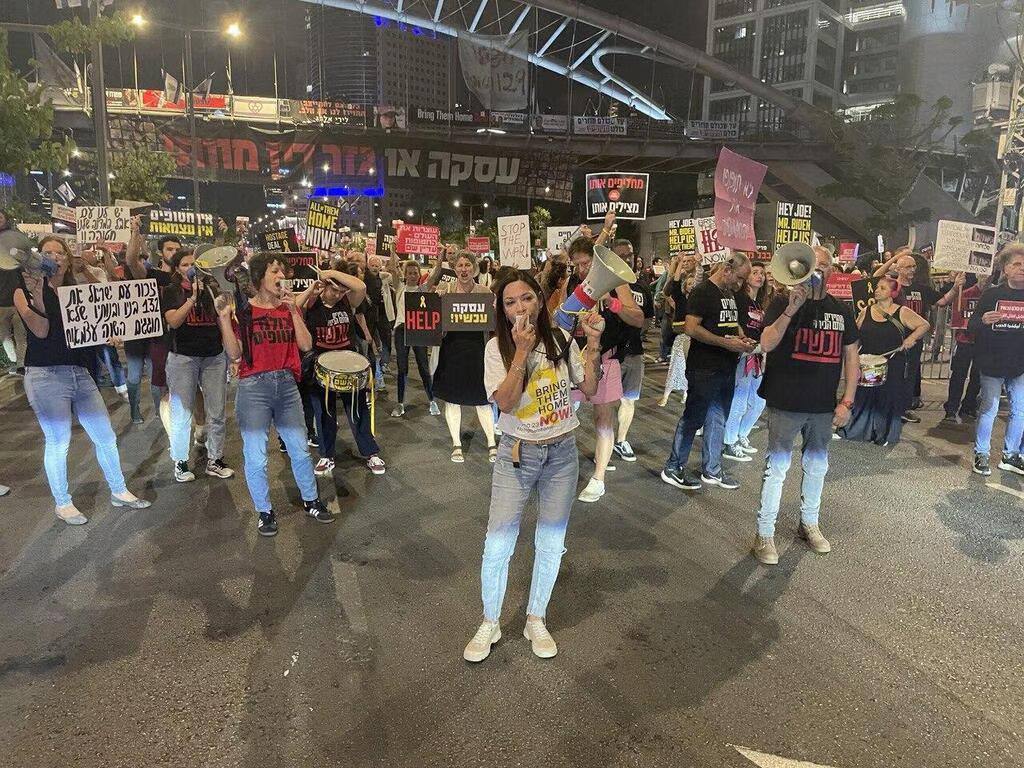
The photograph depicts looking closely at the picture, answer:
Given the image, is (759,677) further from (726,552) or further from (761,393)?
(761,393)

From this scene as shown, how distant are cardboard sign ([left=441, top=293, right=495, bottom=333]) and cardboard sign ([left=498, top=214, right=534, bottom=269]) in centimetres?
180

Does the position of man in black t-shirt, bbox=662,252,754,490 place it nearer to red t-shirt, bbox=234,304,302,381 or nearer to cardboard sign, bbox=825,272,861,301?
cardboard sign, bbox=825,272,861,301

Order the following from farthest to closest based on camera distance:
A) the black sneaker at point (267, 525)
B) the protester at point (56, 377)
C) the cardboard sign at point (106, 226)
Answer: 1. the cardboard sign at point (106, 226)
2. the black sneaker at point (267, 525)
3. the protester at point (56, 377)

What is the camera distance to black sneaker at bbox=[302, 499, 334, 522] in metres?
5.21

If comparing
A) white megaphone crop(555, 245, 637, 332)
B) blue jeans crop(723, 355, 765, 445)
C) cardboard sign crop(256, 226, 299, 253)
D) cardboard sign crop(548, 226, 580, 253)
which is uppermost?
cardboard sign crop(548, 226, 580, 253)

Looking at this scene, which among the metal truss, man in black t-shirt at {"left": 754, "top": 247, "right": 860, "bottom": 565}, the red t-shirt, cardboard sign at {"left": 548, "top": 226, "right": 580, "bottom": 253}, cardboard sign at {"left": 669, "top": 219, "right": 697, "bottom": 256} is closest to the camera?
man in black t-shirt at {"left": 754, "top": 247, "right": 860, "bottom": 565}

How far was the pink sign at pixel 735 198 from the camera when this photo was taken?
6.28 m

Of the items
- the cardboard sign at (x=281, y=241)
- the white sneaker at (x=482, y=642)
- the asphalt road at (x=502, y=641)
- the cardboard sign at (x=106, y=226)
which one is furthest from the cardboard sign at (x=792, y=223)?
the cardboard sign at (x=106, y=226)

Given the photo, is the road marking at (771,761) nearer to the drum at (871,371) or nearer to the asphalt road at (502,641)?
the asphalt road at (502,641)

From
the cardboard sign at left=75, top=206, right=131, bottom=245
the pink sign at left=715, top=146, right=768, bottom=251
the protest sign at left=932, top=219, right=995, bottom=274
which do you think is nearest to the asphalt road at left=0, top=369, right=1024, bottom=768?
the pink sign at left=715, top=146, right=768, bottom=251

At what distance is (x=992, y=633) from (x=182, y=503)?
585 centimetres

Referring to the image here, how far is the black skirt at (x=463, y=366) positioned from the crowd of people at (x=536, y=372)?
0.02 metres

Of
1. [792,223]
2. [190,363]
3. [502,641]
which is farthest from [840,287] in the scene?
[190,363]

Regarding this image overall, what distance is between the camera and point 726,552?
4.73 m
